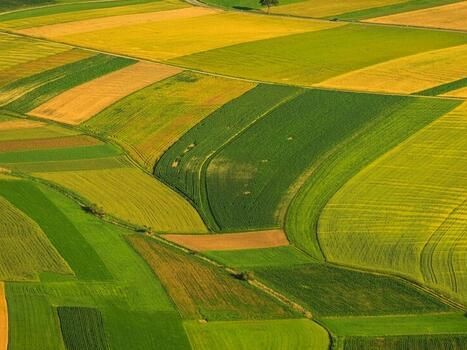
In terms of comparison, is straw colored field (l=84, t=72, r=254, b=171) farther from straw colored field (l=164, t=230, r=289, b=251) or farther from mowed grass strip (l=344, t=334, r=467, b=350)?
mowed grass strip (l=344, t=334, r=467, b=350)

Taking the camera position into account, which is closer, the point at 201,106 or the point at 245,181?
the point at 245,181

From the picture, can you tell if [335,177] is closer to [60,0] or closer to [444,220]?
[444,220]

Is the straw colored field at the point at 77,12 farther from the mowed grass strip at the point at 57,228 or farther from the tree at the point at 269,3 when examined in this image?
the mowed grass strip at the point at 57,228

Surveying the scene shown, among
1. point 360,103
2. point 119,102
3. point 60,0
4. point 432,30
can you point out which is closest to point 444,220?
point 360,103

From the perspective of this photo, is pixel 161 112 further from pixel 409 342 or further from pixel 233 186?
pixel 409 342

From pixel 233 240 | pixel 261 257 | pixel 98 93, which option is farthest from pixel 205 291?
pixel 98 93

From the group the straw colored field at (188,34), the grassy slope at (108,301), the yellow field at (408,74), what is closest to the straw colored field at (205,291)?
the grassy slope at (108,301)
